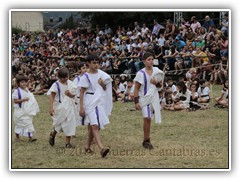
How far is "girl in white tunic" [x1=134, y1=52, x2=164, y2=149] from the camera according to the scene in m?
8.35

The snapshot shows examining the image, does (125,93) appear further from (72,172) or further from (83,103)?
(72,172)

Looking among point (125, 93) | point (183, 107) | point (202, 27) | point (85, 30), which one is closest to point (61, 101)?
point (183, 107)

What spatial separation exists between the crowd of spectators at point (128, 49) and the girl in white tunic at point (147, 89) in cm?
563

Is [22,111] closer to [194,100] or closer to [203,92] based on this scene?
[194,100]

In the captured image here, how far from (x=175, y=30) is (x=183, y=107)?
5.48 metres

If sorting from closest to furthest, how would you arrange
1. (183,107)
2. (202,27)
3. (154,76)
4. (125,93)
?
1. (154,76)
2. (183,107)
3. (125,93)
4. (202,27)

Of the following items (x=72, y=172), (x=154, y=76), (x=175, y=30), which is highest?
(x=175, y=30)

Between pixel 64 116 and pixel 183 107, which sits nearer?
pixel 64 116

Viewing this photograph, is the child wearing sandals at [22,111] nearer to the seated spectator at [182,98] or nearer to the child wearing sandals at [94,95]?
the child wearing sandals at [94,95]

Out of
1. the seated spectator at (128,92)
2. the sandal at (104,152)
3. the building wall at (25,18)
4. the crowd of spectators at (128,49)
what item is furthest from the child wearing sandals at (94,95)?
the seated spectator at (128,92)

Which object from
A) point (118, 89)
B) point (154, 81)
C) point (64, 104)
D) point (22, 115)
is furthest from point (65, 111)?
point (118, 89)

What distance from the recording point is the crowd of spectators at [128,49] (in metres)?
15.2

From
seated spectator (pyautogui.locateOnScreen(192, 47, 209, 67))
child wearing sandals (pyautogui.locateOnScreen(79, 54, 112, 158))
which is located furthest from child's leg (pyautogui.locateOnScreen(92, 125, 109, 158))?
seated spectator (pyautogui.locateOnScreen(192, 47, 209, 67))

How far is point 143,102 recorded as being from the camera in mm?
8406
